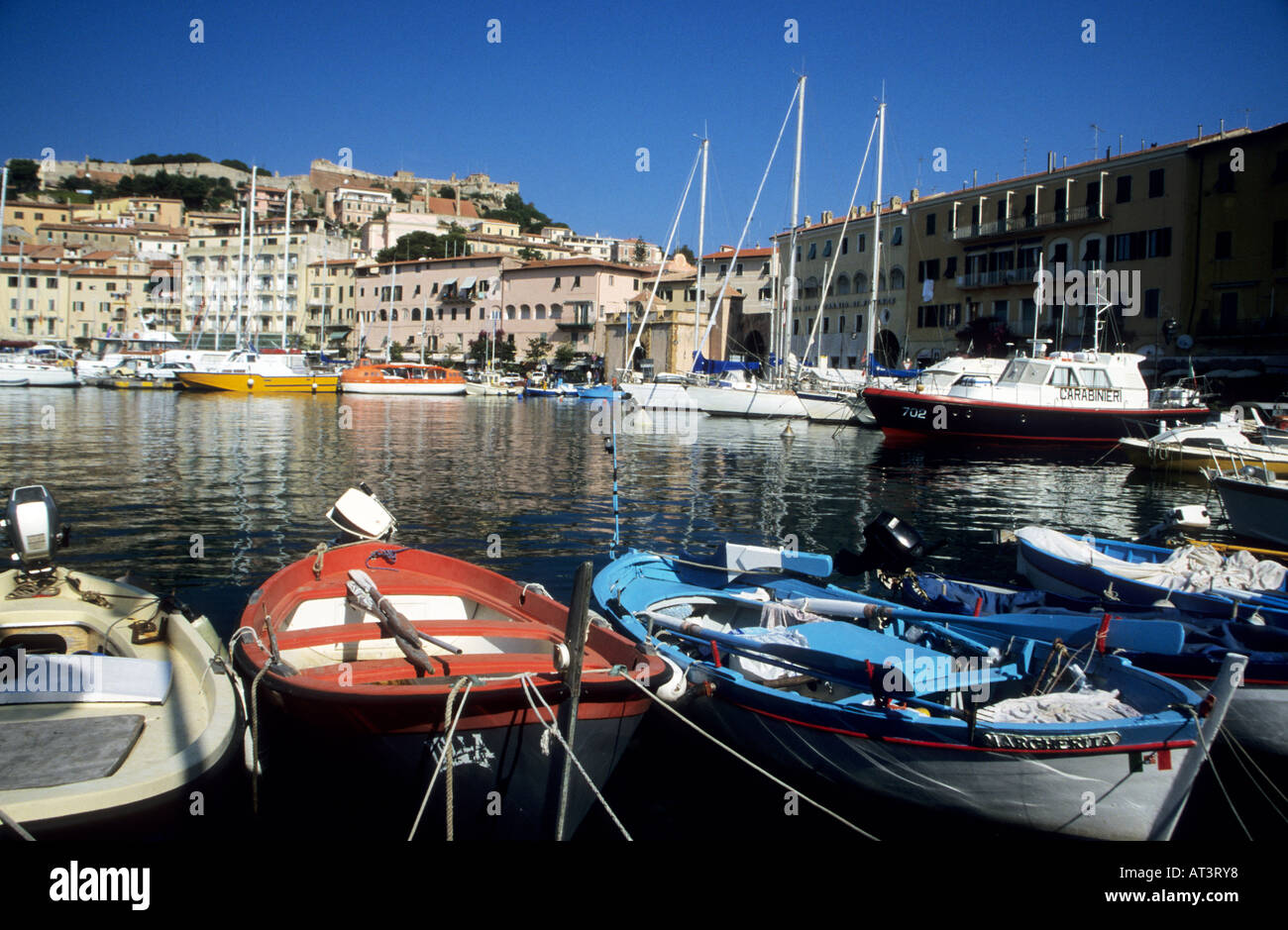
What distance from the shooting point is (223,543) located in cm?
1362

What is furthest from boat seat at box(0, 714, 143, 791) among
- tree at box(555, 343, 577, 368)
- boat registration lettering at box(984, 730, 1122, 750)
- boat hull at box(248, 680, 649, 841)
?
tree at box(555, 343, 577, 368)

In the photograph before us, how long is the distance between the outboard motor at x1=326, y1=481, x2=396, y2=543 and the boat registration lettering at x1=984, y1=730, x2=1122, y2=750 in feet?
20.5

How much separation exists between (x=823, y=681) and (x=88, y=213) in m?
129

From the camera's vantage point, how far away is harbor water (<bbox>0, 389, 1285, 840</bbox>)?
684 cm

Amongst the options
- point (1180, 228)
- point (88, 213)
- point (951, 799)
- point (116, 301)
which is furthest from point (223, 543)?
point (88, 213)

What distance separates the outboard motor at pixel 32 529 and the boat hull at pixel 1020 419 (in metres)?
30.2

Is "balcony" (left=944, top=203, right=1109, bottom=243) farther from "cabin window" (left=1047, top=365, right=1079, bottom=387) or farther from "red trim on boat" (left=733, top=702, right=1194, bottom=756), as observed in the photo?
"red trim on boat" (left=733, top=702, right=1194, bottom=756)

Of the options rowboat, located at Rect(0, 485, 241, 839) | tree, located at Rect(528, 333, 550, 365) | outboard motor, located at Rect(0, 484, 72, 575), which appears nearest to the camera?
rowboat, located at Rect(0, 485, 241, 839)

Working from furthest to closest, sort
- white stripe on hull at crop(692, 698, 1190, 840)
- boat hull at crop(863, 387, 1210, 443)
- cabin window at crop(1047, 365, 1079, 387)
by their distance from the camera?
cabin window at crop(1047, 365, 1079, 387), boat hull at crop(863, 387, 1210, 443), white stripe on hull at crop(692, 698, 1190, 840)

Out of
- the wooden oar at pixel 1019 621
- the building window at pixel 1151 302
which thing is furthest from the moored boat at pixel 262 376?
the wooden oar at pixel 1019 621

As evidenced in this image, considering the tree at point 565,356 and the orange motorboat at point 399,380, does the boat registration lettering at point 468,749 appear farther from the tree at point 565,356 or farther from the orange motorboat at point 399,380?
the tree at point 565,356

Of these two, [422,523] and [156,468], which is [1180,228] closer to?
[422,523]

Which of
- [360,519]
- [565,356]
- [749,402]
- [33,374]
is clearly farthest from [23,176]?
[360,519]

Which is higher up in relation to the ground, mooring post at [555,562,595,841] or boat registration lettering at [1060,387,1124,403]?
boat registration lettering at [1060,387,1124,403]
